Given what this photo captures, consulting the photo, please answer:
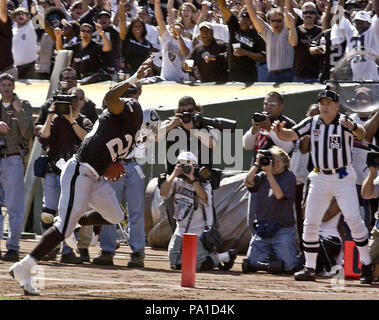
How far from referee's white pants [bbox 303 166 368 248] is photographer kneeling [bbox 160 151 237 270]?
4.91 feet

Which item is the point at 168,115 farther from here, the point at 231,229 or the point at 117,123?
the point at 117,123

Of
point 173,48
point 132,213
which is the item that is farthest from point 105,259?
point 173,48

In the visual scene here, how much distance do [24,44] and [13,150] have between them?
6.43 meters

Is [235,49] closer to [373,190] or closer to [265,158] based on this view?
[265,158]

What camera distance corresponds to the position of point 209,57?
16297 mm

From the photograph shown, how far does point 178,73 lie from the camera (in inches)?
675

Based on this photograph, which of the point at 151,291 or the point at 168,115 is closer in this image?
the point at 151,291

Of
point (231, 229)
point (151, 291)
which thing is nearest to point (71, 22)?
point (231, 229)

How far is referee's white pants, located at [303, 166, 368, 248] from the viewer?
36.5ft

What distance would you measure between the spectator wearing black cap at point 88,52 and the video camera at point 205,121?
17.5ft

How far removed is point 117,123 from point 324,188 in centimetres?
250

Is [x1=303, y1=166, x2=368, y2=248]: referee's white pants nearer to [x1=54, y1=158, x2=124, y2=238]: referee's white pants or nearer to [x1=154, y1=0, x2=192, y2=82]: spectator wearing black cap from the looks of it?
[x1=54, y1=158, x2=124, y2=238]: referee's white pants

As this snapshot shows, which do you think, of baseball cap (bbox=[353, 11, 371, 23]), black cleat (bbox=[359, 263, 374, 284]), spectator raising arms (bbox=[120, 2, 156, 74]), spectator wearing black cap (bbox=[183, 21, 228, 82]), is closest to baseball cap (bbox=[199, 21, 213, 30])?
spectator wearing black cap (bbox=[183, 21, 228, 82])
